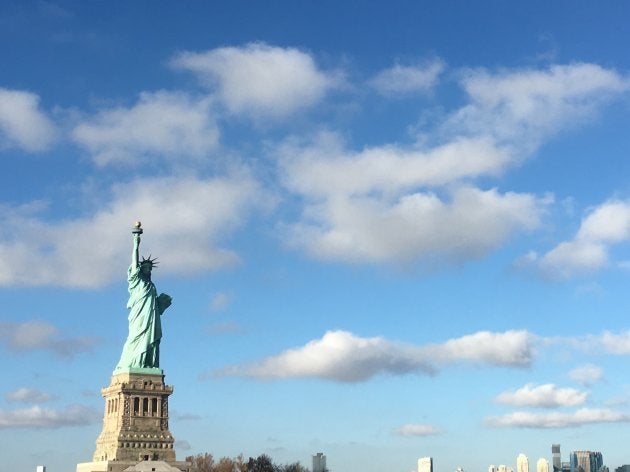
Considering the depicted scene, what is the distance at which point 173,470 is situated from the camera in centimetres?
8288

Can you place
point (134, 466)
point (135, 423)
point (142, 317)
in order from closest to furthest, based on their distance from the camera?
point (134, 466), point (135, 423), point (142, 317)

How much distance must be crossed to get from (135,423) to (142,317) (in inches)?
419

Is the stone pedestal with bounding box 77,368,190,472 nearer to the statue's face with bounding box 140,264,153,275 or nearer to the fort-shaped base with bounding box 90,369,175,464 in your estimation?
the fort-shaped base with bounding box 90,369,175,464

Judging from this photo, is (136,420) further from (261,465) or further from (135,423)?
(261,465)

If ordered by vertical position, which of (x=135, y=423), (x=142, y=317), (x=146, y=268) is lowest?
(x=135, y=423)

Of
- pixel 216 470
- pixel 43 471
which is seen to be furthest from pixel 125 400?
pixel 216 470

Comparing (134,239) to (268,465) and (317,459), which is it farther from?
(317,459)

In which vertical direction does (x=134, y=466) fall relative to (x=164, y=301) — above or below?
below

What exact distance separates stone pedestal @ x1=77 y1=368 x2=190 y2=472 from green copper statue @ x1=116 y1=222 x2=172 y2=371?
1.58 metres

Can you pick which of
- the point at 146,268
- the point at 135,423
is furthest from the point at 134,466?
the point at 146,268

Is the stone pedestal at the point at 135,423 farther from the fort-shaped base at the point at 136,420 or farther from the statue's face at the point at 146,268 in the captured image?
the statue's face at the point at 146,268

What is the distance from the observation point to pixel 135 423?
8544 centimetres

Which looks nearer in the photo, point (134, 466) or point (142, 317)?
point (134, 466)

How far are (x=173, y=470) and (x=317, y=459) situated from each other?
76.7 m
